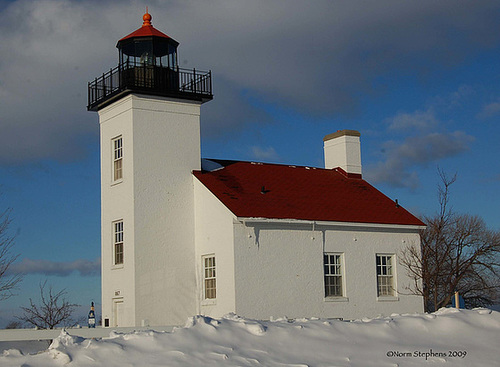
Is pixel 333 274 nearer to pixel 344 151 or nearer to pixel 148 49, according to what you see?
pixel 344 151

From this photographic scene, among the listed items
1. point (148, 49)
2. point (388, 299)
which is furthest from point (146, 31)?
point (388, 299)

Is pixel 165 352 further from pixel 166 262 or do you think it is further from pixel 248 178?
pixel 248 178

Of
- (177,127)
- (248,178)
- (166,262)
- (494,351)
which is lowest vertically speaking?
(494,351)

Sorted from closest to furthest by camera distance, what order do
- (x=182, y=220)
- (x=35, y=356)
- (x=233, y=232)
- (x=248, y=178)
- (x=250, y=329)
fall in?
(x=35, y=356), (x=250, y=329), (x=233, y=232), (x=182, y=220), (x=248, y=178)

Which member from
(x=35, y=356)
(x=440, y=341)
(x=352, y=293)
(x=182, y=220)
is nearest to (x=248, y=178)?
(x=182, y=220)

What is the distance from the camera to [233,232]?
20922 mm

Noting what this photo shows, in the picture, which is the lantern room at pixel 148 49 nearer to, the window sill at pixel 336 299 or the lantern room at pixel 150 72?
the lantern room at pixel 150 72

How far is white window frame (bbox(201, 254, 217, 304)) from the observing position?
21766 millimetres

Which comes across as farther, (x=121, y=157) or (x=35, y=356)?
(x=121, y=157)

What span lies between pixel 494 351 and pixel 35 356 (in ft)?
25.4

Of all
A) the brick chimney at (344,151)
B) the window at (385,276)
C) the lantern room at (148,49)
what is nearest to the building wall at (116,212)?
the lantern room at (148,49)

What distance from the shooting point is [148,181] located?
2223cm

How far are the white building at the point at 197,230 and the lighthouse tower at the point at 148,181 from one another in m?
Answer: 0.03

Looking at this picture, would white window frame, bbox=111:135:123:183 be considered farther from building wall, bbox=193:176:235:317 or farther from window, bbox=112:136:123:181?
Answer: building wall, bbox=193:176:235:317
